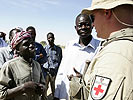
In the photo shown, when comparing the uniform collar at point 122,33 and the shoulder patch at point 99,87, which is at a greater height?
the uniform collar at point 122,33

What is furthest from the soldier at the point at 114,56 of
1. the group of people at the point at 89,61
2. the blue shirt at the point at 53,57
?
the blue shirt at the point at 53,57

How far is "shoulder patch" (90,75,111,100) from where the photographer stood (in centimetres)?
95

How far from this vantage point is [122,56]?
982 mm

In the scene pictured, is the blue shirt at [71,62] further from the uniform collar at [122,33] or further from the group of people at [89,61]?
the uniform collar at [122,33]

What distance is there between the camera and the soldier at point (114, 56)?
0.93m

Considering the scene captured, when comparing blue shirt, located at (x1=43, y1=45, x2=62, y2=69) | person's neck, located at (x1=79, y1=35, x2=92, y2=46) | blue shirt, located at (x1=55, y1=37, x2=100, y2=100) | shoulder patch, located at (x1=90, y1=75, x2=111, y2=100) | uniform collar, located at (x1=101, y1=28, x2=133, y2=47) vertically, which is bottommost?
blue shirt, located at (x1=43, y1=45, x2=62, y2=69)

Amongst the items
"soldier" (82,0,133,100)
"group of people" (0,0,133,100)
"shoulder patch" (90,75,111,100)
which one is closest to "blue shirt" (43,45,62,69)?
"group of people" (0,0,133,100)

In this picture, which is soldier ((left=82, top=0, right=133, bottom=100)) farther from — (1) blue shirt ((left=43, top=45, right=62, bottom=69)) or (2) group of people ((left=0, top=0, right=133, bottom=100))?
(1) blue shirt ((left=43, top=45, right=62, bottom=69))

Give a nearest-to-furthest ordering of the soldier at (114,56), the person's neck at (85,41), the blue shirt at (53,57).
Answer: the soldier at (114,56) < the person's neck at (85,41) < the blue shirt at (53,57)

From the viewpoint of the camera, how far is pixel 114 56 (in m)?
1.00

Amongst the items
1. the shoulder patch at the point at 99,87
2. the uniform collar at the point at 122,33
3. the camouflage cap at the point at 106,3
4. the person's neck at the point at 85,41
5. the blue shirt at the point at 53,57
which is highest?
the camouflage cap at the point at 106,3

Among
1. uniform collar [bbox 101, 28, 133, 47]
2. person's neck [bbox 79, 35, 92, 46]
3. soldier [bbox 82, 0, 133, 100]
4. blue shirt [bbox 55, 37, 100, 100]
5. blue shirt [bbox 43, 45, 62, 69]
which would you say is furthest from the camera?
blue shirt [bbox 43, 45, 62, 69]

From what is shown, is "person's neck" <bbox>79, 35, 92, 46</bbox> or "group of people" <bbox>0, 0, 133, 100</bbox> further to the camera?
"person's neck" <bbox>79, 35, 92, 46</bbox>

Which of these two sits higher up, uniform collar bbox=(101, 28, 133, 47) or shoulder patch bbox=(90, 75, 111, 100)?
uniform collar bbox=(101, 28, 133, 47)
